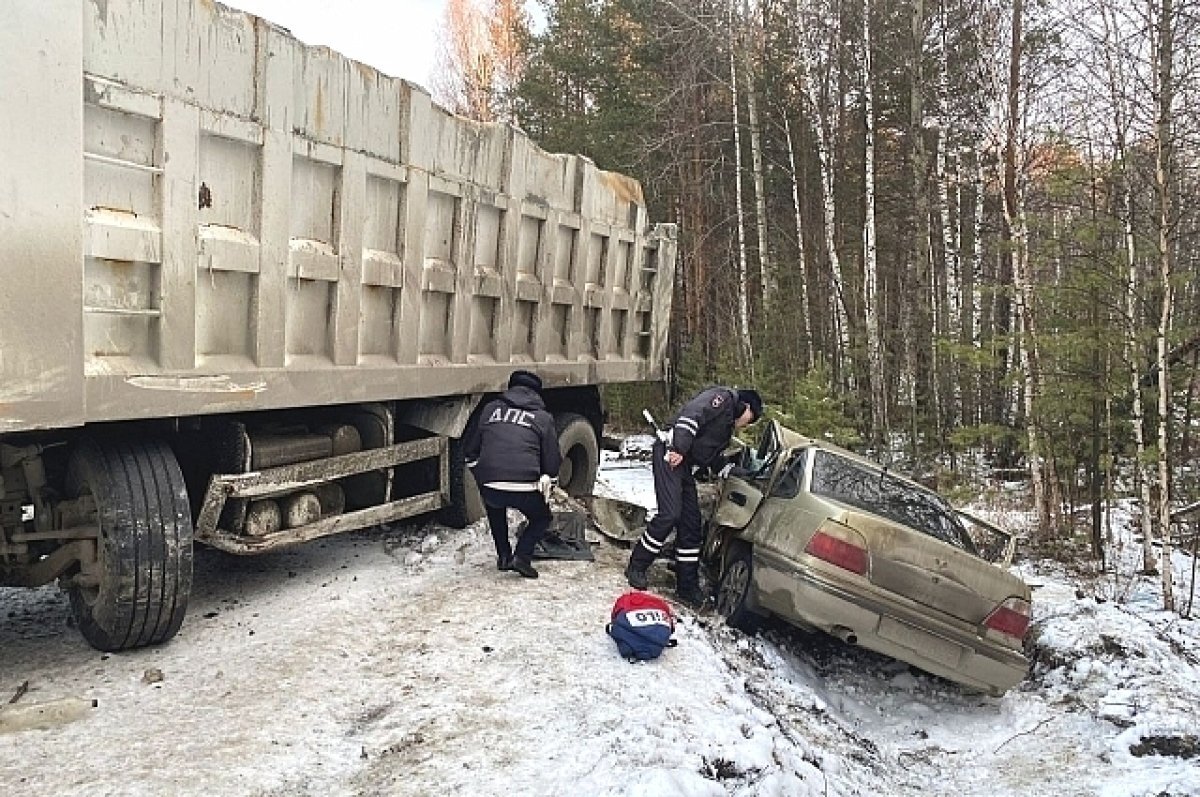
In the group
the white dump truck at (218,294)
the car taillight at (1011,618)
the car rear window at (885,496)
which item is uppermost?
the white dump truck at (218,294)

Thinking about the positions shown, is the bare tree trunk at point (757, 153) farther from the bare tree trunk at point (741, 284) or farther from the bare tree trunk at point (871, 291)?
the bare tree trunk at point (871, 291)

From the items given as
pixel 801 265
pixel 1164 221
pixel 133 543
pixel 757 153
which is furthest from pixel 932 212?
pixel 133 543

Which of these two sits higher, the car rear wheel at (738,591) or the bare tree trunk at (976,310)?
the bare tree trunk at (976,310)

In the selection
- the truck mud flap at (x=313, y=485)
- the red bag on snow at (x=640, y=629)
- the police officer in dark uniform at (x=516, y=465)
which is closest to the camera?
the red bag on snow at (x=640, y=629)

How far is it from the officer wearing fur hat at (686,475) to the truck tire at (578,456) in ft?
6.66

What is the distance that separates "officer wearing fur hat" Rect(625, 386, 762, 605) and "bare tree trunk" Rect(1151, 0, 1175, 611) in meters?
3.34

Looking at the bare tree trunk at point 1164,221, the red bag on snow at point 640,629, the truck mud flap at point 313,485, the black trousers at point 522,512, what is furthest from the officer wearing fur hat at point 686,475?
the bare tree trunk at point 1164,221

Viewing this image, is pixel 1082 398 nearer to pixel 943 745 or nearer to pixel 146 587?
pixel 943 745

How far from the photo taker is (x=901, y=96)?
53.5 ft

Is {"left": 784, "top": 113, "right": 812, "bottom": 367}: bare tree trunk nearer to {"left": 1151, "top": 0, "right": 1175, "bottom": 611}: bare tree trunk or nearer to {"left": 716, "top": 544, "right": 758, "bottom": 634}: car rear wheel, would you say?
{"left": 1151, "top": 0, "right": 1175, "bottom": 611}: bare tree trunk

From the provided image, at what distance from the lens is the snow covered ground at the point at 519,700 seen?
11.2ft

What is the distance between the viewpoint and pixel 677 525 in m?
6.04

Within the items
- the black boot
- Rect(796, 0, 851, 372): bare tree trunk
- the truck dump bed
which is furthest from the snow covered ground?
Rect(796, 0, 851, 372): bare tree trunk

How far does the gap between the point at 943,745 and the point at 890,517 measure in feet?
4.07
